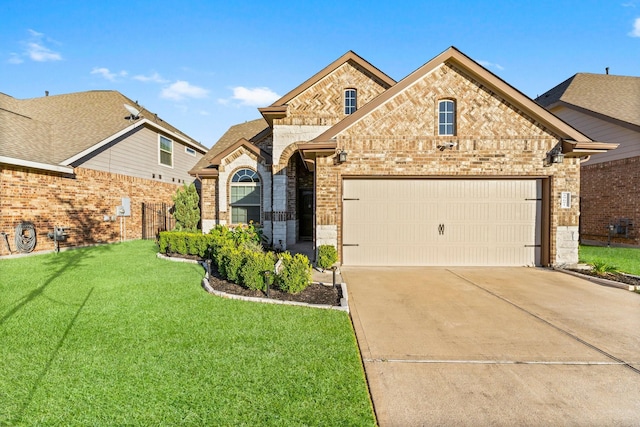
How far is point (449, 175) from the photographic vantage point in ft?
28.8

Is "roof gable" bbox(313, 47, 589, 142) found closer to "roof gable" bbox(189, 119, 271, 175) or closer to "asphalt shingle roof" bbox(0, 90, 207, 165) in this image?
"roof gable" bbox(189, 119, 271, 175)

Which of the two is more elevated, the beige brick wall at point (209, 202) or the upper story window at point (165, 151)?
the upper story window at point (165, 151)

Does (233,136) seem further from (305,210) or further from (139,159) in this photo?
(305,210)

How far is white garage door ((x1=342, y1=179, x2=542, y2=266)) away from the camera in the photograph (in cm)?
891

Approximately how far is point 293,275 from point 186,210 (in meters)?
10.2

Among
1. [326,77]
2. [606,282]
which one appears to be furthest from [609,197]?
[326,77]

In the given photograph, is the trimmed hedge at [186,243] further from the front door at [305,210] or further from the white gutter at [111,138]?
the front door at [305,210]

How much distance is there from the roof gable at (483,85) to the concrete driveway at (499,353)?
168 inches

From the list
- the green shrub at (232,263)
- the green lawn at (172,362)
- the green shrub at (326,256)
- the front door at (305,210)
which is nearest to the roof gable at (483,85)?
the green shrub at (326,256)

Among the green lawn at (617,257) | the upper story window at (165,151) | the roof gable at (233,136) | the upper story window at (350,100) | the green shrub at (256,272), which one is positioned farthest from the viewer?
the upper story window at (165,151)

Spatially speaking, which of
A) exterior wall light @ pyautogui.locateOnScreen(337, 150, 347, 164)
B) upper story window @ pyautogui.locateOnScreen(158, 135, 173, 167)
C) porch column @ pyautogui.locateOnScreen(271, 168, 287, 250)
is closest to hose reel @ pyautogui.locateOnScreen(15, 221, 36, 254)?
upper story window @ pyautogui.locateOnScreen(158, 135, 173, 167)

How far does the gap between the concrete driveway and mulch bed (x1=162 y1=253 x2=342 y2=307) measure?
40 centimetres

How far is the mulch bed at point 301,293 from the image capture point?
18.7 ft

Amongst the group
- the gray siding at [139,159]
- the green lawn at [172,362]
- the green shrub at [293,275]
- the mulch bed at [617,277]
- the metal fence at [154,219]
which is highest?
the gray siding at [139,159]
